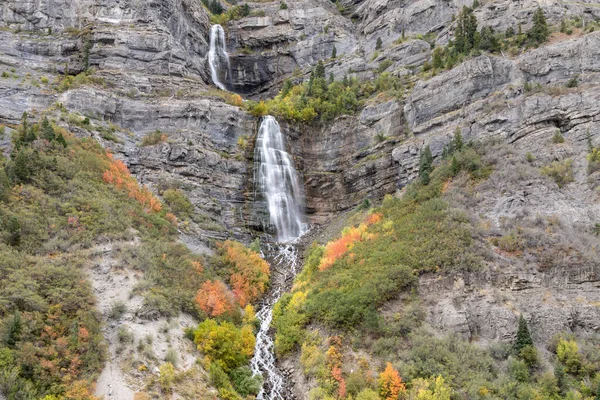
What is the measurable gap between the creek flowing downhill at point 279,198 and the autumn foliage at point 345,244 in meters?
4.96

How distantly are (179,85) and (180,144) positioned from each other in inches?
498

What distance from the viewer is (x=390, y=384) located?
22078 millimetres

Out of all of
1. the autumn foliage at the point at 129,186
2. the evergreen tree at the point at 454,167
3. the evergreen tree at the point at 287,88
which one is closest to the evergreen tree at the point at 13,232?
the autumn foliage at the point at 129,186

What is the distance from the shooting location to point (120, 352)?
23094 millimetres

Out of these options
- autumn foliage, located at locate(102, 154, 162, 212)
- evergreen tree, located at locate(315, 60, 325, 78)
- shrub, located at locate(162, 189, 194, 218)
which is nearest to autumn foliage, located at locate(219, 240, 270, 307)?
shrub, located at locate(162, 189, 194, 218)

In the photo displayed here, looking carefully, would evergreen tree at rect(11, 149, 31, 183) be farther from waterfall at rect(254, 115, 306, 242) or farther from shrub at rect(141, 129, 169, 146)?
waterfall at rect(254, 115, 306, 242)

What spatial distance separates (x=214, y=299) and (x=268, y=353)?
5.09 m

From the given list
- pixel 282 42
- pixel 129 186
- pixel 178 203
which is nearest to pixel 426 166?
pixel 178 203

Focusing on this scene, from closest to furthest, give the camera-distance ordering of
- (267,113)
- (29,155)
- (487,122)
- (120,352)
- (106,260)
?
(120,352) < (106,260) < (29,155) < (487,122) < (267,113)

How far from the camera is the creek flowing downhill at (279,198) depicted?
40613 millimetres

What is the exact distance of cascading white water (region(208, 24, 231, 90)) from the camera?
70.0 meters

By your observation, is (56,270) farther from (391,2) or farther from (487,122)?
(391,2)

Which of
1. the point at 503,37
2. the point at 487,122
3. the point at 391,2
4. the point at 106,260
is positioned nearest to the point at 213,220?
the point at 106,260

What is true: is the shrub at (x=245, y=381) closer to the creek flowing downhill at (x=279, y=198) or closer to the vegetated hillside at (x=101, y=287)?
the vegetated hillside at (x=101, y=287)
